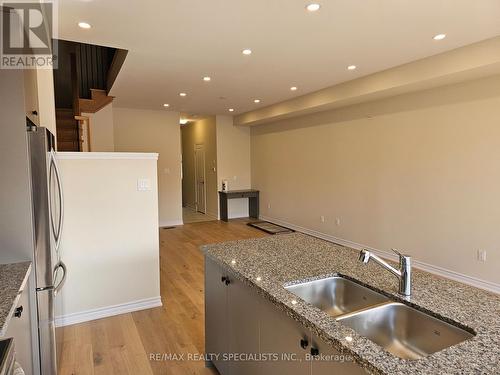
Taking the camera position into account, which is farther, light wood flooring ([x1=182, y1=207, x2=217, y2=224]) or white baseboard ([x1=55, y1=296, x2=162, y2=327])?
light wood flooring ([x1=182, y1=207, x2=217, y2=224])

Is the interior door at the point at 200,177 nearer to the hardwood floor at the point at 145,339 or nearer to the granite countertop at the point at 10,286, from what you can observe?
the hardwood floor at the point at 145,339

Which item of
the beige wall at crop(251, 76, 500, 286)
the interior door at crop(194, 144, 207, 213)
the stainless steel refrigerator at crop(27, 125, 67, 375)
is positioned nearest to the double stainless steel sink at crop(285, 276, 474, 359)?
the stainless steel refrigerator at crop(27, 125, 67, 375)

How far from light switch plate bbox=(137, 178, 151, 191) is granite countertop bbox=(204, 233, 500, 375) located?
1.27 m

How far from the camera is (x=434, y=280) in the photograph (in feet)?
5.41

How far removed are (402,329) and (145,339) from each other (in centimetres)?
214

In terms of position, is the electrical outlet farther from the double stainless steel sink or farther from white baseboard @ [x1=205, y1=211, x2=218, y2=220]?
white baseboard @ [x1=205, y1=211, x2=218, y2=220]

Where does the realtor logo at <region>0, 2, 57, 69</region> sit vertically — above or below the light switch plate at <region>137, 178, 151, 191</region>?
above

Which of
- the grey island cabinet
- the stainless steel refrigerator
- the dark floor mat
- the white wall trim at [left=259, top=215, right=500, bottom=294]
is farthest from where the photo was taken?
the dark floor mat

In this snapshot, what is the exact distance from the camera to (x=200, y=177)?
892cm

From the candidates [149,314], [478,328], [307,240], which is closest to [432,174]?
[307,240]

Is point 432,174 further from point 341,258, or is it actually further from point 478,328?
point 478,328

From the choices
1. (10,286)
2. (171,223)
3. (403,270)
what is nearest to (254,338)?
(403,270)

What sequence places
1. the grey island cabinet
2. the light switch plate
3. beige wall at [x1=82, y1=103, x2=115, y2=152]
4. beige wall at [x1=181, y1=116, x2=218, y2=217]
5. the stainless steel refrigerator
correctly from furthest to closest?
beige wall at [x1=181, y1=116, x2=218, y2=217] < beige wall at [x1=82, y1=103, x2=115, y2=152] < the light switch plate < the stainless steel refrigerator < the grey island cabinet

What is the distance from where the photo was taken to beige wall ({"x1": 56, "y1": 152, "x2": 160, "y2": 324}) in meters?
2.88
